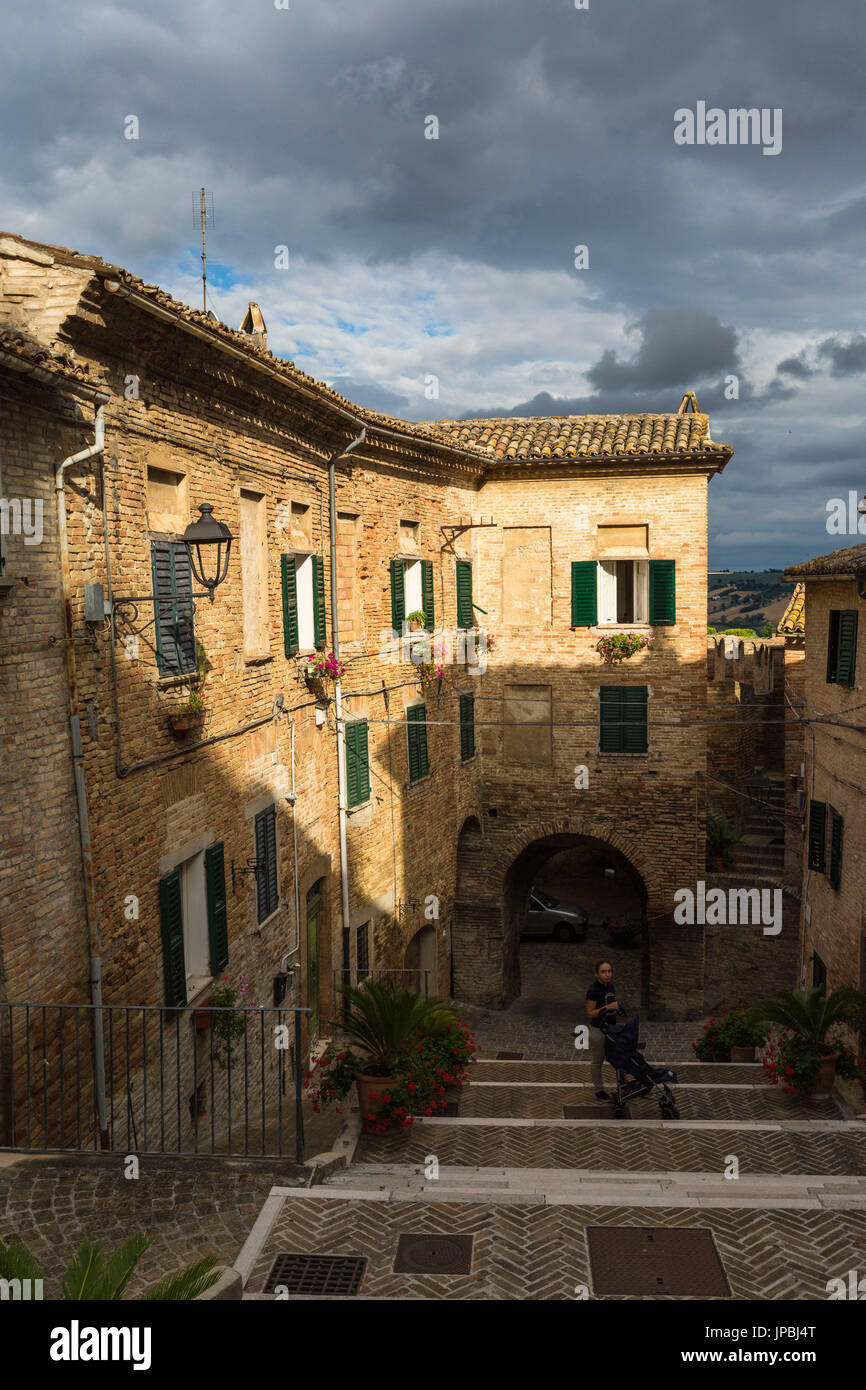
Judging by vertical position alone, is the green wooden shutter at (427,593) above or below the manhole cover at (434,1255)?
above

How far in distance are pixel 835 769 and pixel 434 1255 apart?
1344 centimetres

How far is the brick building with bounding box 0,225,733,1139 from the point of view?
28.1ft

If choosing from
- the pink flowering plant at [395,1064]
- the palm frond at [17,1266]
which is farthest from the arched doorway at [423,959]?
the palm frond at [17,1266]

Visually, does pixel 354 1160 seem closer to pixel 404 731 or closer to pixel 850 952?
pixel 404 731

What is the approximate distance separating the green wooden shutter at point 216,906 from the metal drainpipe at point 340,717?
423cm

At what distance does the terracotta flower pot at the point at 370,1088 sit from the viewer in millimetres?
10320

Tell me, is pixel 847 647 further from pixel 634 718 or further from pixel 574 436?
pixel 574 436

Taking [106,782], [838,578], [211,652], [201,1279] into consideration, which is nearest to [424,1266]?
[201,1279]

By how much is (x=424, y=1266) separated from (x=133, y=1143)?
143 inches

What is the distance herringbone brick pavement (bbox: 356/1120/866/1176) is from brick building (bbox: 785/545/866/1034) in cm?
649

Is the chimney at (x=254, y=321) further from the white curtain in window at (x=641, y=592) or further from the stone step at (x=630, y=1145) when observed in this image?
the stone step at (x=630, y=1145)

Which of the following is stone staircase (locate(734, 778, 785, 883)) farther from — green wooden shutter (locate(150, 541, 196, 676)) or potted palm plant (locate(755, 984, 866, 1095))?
green wooden shutter (locate(150, 541, 196, 676))

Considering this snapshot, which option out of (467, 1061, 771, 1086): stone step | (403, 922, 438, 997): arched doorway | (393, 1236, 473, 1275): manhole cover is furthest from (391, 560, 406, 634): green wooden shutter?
(393, 1236, 473, 1275): manhole cover

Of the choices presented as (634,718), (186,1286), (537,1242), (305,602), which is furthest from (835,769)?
(186,1286)
